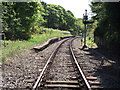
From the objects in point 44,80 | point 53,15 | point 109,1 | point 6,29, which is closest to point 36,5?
point 6,29

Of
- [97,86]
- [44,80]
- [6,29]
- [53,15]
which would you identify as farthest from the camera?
[53,15]

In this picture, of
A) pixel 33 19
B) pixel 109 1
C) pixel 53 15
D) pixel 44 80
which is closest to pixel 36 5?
pixel 33 19

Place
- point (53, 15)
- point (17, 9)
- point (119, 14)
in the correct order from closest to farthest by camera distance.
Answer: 1. point (119, 14)
2. point (17, 9)
3. point (53, 15)

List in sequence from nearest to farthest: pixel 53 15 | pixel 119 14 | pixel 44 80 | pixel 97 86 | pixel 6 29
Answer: pixel 97 86 → pixel 44 80 → pixel 119 14 → pixel 6 29 → pixel 53 15

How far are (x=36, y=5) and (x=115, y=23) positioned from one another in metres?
19.6

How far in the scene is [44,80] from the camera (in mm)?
6441

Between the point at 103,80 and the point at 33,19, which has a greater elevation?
the point at 33,19

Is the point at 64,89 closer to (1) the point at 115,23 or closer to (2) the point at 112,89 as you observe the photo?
(2) the point at 112,89

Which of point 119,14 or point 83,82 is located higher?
point 119,14

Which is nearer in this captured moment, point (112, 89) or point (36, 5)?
point (112, 89)

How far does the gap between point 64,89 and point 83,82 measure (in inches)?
37.8

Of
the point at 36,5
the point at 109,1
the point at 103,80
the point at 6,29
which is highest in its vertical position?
the point at 36,5

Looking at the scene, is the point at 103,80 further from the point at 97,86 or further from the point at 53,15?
the point at 53,15

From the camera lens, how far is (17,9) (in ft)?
85.0
